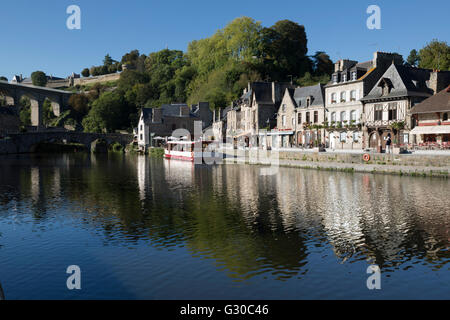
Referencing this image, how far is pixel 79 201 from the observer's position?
2270cm

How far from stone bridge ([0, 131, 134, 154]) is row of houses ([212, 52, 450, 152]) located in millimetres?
38470

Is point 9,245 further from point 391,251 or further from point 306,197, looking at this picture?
point 306,197

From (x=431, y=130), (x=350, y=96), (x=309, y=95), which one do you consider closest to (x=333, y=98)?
(x=350, y=96)

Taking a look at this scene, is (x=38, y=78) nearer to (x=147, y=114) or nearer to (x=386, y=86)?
(x=147, y=114)

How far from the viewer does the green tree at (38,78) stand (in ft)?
528

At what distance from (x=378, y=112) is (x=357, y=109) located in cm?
321

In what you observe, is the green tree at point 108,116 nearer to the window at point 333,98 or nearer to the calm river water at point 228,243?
the window at point 333,98

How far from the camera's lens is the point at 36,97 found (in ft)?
367

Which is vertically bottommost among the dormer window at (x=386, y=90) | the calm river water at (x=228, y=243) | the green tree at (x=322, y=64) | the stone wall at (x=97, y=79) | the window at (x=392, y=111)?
the calm river water at (x=228, y=243)

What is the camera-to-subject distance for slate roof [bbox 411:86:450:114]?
36719mm

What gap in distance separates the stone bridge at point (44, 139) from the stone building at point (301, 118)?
44135mm

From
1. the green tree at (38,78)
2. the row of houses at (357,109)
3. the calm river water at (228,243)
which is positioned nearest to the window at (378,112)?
the row of houses at (357,109)
